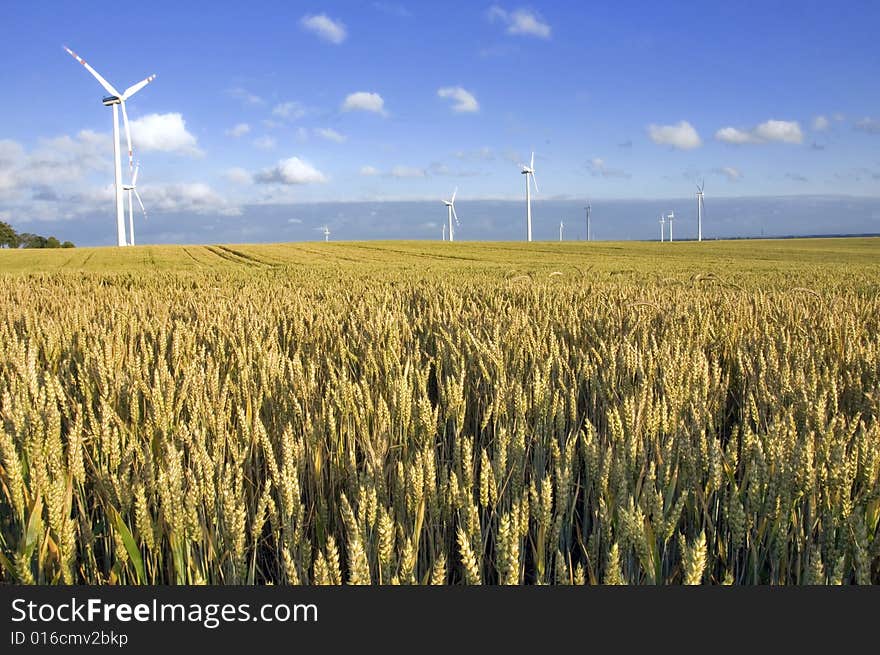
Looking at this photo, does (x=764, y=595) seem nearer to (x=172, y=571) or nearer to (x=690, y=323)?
(x=172, y=571)

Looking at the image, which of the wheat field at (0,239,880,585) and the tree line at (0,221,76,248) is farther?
the tree line at (0,221,76,248)

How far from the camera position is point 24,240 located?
103562 mm

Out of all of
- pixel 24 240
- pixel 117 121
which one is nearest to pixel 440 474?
pixel 117 121

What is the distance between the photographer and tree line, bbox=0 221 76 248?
96438mm

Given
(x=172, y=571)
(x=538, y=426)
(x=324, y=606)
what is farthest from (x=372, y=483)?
(x=538, y=426)

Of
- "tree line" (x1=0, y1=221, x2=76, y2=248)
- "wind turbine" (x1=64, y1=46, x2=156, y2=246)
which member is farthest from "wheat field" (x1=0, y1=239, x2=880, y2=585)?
"tree line" (x1=0, y1=221, x2=76, y2=248)

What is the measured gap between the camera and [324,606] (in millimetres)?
1330

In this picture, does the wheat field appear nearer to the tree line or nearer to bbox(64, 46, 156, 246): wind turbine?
bbox(64, 46, 156, 246): wind turbine

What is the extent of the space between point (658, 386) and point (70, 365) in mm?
3421

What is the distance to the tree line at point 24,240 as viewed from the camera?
96.4 m

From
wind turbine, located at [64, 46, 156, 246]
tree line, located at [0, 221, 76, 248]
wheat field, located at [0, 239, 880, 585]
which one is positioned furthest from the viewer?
tree line, located at [0, 221, 76, 248]

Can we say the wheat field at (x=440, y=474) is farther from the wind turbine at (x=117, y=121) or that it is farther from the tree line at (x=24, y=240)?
the tree line at (x=24, y=240)

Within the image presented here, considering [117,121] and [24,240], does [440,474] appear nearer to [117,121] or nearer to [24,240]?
[117,121]

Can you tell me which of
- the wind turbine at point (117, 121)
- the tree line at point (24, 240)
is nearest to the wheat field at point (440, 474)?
the wind turbine at point (117, 121)
